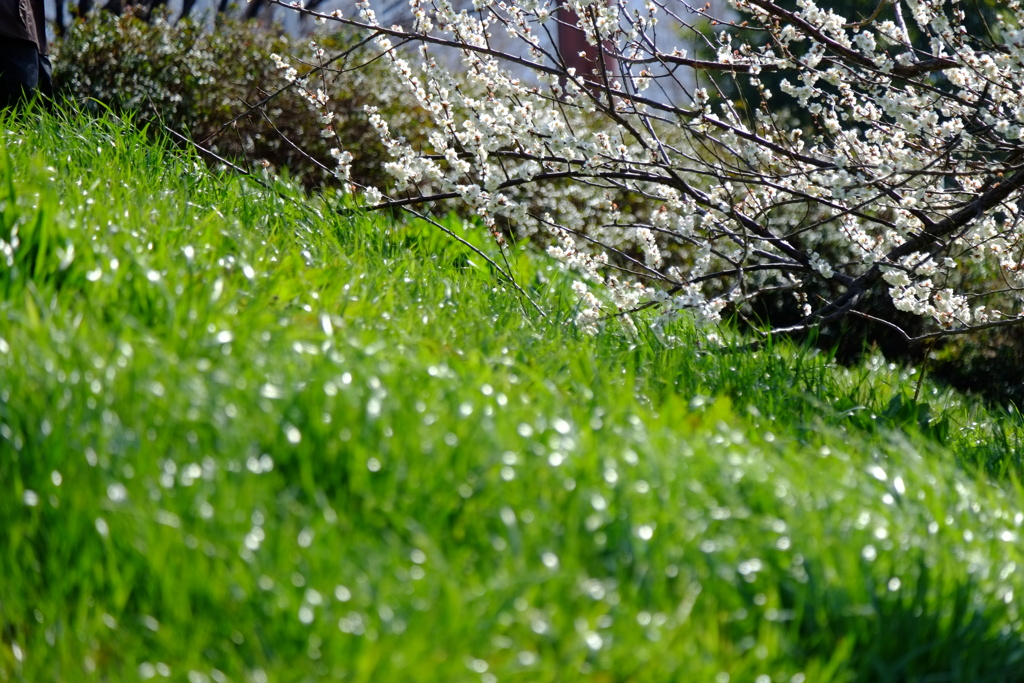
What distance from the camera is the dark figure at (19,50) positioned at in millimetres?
4152

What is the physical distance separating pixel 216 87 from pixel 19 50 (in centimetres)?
291

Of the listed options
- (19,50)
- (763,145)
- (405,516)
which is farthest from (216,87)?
(405,516)

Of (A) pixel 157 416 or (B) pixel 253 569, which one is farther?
(A) pixel 157 416

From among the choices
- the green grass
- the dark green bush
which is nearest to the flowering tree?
the green grass

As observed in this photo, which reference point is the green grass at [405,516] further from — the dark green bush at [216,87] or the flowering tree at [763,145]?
the dark green bush at [216,87]

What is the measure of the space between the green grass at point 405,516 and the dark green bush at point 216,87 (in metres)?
4.79

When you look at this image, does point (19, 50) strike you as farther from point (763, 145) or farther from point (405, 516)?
point (405, 516)

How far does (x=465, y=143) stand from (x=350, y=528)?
2.44 meters

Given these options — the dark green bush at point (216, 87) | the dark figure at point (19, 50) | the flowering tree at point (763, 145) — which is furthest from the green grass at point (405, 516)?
the dark green bush at point (216, 87)

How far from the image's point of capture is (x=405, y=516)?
6.02 ft

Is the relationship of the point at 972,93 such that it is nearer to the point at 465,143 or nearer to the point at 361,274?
the point at 465,143

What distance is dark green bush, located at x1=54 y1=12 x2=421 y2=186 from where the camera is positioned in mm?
7141

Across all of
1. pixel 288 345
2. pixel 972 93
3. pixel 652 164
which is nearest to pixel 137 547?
pixel 288 345

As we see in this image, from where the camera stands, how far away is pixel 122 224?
9.12 ft
